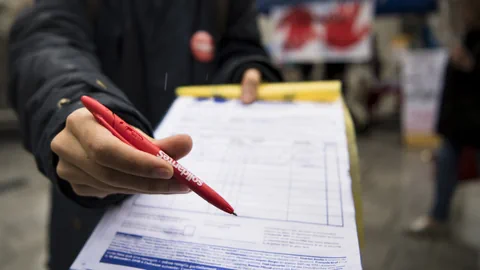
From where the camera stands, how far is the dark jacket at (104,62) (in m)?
0.33

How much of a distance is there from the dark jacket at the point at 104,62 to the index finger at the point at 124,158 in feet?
0.21

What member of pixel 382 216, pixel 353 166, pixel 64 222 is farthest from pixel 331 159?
pixel 382 216

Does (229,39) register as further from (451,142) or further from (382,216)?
(382,216)

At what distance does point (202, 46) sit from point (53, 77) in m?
0.18

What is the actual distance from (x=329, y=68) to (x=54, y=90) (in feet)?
7.18

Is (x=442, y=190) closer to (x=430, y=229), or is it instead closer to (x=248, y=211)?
(x=430, y=229)

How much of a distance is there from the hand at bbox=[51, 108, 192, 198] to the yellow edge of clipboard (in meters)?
0.17

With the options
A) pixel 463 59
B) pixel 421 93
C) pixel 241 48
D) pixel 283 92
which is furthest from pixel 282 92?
pixel 421 93

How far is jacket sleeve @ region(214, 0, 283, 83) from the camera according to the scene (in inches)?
18.5

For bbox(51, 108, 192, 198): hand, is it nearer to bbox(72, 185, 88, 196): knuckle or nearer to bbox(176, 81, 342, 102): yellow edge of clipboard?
bbox(72, 185, 88, 196): knuckle

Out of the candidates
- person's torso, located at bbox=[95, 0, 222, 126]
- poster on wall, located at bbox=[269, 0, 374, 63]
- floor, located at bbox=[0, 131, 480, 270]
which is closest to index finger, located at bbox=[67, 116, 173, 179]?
person's torso, located at bbox=[95, 0, 222, 126]

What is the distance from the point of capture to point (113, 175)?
0.87 feet

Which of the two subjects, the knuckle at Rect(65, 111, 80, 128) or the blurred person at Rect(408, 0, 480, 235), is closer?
the knuckle at Rect(65, 111, 80, 128)

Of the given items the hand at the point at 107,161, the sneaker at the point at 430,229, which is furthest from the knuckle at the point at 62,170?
the sneaker at the point at 430,229
